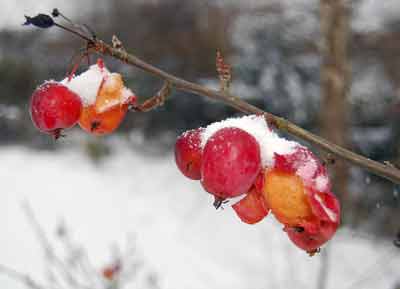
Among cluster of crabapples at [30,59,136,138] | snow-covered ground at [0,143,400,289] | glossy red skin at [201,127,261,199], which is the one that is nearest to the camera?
glossy red skin at [201,127,261,199]

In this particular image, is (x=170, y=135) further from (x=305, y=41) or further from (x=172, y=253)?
(x=172, y=253)

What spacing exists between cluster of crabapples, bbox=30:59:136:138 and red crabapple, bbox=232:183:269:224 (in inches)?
8.1

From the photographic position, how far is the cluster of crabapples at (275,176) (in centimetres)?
53

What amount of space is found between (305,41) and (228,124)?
4374 mm

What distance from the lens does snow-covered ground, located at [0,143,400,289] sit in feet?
9.21

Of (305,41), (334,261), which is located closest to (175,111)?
(305,41)

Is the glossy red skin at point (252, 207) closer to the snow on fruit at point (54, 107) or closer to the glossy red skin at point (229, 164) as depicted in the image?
the glossy red skin at point (229, 164)

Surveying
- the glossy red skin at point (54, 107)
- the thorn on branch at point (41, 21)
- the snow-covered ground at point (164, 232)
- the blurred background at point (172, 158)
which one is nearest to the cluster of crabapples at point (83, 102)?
the glossy red skin at point (54, 107)

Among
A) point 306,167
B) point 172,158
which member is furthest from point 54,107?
point 172,158

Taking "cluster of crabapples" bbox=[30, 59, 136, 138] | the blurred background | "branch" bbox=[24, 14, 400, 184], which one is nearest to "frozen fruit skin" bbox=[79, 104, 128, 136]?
"cluster of crabapples" bbox=[30, 59, 136, 138]

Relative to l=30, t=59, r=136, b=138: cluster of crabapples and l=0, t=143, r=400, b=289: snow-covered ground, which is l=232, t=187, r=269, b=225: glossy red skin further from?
l=0, t=143, r=400, b=289: snow-covered ground

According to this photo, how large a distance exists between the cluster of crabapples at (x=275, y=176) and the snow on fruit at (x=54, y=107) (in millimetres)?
190

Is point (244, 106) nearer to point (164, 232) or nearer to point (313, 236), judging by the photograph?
point (313, 236)

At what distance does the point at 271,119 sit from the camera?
575mm
